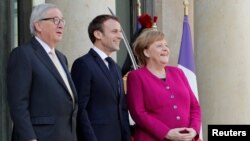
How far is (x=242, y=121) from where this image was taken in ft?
29.9

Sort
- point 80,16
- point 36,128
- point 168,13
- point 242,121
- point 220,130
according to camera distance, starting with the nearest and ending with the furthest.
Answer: point 36,128 → point 80,16 → point 220,130 → point 242,121 → point 168,13

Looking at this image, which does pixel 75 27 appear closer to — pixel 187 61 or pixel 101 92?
pixel 101 92

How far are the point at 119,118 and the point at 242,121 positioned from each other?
3.44m

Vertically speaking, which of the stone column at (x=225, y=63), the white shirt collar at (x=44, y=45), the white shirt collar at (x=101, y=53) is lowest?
the stone column at (x=225, y=63)

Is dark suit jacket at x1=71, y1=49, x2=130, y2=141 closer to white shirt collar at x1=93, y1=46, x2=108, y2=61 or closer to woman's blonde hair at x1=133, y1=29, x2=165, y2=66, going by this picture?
white shirt collar at x1=93, y1=46, x2=108, y2=61

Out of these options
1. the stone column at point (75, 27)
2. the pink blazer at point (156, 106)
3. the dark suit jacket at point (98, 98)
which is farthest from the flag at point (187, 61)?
the dark suit jacket at point (98, 98)

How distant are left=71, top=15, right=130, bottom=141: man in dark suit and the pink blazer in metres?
0.10

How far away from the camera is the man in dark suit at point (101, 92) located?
5.77 m

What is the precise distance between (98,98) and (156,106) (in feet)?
1.58

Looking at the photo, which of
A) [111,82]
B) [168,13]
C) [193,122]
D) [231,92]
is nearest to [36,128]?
[111,82]

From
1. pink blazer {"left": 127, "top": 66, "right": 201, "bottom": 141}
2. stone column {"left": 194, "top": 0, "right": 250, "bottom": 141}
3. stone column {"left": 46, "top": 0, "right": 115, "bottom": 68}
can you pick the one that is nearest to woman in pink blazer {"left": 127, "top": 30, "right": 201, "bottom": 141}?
pink blazer {"left": 127, "top": 66, "right": 201, "bottom": 141}

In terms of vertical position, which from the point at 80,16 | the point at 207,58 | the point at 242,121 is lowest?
the point at 242,121

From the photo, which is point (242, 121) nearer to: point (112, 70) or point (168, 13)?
point (168, 13)

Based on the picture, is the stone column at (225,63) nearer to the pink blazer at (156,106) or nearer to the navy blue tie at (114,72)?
the pink blazer at (156,106)
